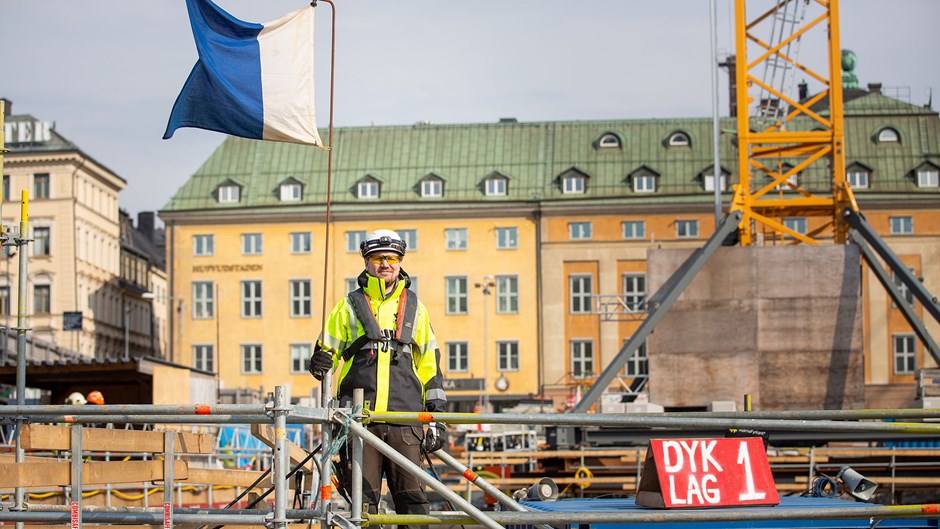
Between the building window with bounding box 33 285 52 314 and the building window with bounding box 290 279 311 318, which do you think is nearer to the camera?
the building window with bounding box 290 279 311 318

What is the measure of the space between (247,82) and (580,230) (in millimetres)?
73526

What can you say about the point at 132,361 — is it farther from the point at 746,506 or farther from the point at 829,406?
the point at 746,506

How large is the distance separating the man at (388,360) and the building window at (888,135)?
81.1m

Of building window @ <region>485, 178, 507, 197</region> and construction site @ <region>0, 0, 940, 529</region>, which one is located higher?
building window @ <region>485, 178, 507, 197</region>

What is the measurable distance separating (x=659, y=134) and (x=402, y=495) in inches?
3191

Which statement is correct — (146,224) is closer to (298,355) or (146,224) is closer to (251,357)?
(251,357)

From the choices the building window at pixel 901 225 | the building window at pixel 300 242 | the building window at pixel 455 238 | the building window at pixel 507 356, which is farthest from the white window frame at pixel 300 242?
the building window at pixel 901 225

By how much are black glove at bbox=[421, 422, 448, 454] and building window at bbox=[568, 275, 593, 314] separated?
7449 cm

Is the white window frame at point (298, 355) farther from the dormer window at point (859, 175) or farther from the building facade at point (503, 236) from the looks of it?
the dormer window at point (859, 175)

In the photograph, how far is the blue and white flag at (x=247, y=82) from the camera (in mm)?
10938

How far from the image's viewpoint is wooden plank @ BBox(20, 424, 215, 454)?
919 cm

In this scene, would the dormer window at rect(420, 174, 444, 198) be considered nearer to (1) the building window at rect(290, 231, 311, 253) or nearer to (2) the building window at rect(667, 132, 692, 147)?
(1) the building window at rect(290, 231, 311, 253)

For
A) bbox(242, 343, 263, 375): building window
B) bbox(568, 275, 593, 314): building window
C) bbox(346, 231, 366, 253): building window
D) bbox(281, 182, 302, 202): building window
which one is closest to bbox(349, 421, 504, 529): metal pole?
bbox(568, 275, 593, 314): building window

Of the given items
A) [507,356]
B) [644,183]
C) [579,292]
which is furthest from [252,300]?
[644,183]
